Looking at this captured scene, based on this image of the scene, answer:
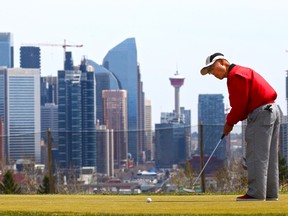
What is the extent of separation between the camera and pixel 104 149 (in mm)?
159000

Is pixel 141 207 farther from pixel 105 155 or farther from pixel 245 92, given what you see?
pixel 105 155

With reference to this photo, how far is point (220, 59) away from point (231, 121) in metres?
0.81

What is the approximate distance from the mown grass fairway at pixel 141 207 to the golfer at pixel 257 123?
305 millimetres

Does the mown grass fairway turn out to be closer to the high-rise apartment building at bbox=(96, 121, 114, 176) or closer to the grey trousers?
the grey trousers

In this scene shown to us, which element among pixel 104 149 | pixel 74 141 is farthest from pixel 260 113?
pixel 74 141

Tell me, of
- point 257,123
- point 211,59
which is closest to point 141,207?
point 257,123

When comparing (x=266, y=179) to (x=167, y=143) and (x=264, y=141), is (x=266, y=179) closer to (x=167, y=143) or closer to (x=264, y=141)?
(x=264, y=141)

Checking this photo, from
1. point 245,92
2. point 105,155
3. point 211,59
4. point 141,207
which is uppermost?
point 105,155

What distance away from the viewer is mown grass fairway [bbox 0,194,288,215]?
1238cm

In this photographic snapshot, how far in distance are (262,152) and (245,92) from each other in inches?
30.5

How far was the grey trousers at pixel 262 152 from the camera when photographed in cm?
1453

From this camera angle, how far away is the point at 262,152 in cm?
1455

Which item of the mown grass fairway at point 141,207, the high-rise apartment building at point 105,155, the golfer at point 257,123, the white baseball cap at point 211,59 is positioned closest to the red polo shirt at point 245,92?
the golfer at point 257,123

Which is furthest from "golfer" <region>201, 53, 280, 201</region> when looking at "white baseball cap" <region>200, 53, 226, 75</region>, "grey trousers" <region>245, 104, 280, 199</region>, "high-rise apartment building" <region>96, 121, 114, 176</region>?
"high-rise apartment building" <region>96, 121, 114, 176</region>
